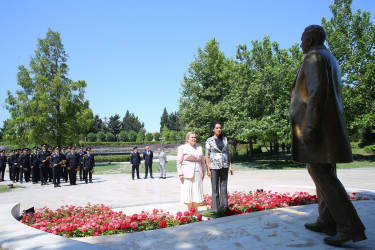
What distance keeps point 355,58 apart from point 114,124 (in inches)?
3395

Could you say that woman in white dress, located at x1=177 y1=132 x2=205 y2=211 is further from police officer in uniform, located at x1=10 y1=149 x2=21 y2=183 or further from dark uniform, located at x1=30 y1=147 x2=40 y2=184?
police officer in uniform, located at x1=10 y1=149 x2=21 y2=183

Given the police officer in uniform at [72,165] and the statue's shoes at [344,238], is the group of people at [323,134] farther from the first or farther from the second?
the police officer in uniform at [72,165]

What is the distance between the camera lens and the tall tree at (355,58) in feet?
72.7

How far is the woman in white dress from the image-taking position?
5910 millimetres

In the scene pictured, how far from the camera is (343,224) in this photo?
2.91 m

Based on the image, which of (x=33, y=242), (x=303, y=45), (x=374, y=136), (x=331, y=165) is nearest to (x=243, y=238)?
(x=331, y=165)

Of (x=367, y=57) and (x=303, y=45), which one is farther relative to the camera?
(x=367, y=57)

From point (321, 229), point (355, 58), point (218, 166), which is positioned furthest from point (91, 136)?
point (321, 229)

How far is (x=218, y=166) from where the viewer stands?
5.76 metres

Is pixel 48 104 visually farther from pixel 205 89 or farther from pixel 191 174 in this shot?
pixel 191 174

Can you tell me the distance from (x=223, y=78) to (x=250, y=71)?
6.16 meters

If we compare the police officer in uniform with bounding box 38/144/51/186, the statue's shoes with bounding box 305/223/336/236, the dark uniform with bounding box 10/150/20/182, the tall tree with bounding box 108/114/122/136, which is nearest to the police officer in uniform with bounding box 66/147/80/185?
the police officer in uniform with bounding box 38/144/51/186

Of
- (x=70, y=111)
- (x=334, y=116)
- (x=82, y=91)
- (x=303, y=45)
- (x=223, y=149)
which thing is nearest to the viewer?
(x=334, y=116)

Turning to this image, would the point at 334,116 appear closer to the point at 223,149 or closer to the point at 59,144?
the point at 223,149
